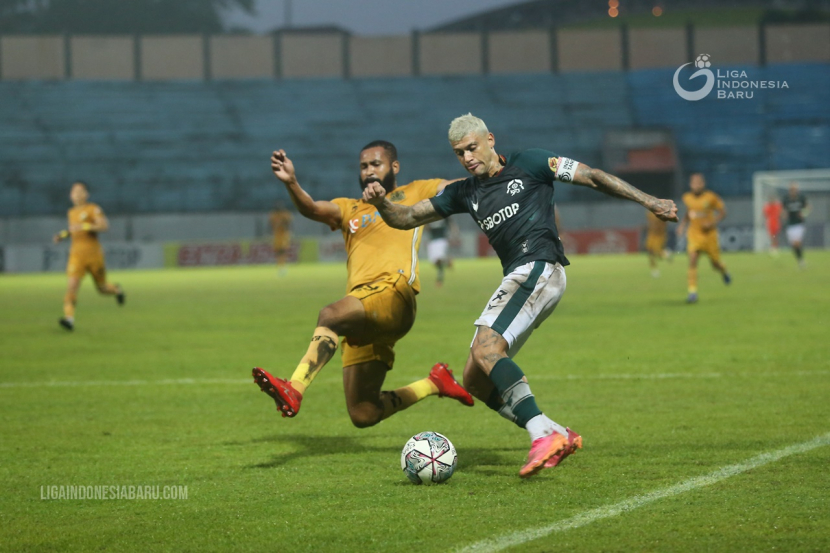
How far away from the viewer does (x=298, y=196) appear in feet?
21.6

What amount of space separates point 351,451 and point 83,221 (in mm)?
11087

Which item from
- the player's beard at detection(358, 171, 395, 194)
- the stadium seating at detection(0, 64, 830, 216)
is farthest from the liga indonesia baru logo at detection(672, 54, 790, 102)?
the stadium seating at detection(0, 64, 830, 216)

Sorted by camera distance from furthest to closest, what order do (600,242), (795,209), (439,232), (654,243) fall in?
(600,242) < (795,209) < (439,232) < (654,243)

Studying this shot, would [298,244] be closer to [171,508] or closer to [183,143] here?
[183,143]

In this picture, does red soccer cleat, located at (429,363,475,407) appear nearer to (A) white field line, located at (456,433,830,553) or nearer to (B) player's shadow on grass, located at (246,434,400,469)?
(B) player's shadow on grass, located at (246,434,400,469)

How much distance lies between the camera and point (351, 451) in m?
6.65

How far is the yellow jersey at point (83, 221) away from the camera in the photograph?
1639 centimetres

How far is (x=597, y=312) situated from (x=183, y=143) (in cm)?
3750

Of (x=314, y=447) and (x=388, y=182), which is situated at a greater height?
(x=388, y=182)

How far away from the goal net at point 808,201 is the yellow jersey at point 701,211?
22.8 meters

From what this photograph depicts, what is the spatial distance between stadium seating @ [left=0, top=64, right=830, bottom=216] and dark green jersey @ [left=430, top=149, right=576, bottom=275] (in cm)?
4253

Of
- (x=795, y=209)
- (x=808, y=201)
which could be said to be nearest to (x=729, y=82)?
(x=795, y=209)

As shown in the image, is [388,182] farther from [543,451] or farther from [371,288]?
[543,451]

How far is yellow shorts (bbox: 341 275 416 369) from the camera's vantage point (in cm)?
652
